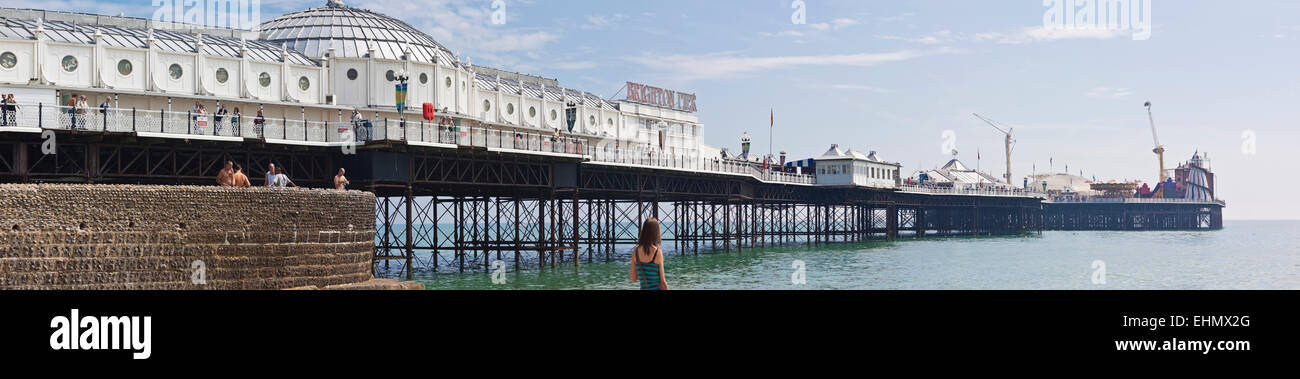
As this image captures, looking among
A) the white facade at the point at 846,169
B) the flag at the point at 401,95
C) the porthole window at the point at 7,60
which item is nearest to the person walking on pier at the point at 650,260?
the flag at the point at 401,95

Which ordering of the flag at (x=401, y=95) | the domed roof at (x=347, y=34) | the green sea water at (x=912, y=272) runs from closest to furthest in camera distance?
the flag at (x=401, y=95)
the green sea water at (x=912, y=272)
the domed roof at (x=347, y=34)

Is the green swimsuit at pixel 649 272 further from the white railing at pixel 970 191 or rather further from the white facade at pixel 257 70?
the white railing at pixel 970 191

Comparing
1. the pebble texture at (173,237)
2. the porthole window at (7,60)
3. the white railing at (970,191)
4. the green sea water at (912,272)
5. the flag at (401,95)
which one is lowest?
the green sea water at (912,272)

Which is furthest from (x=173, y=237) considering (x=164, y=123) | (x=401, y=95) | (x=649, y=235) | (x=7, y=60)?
(x=649, y=235)

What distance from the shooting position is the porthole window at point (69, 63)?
157 feet

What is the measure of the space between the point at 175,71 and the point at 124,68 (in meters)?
2.43

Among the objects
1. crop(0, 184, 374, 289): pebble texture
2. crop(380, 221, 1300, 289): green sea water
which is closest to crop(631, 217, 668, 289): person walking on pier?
crop(0, 184, 374, 289): pebble texture

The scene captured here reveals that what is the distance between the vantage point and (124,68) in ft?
163

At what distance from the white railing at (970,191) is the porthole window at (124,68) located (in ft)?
304

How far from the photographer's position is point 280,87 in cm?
5550

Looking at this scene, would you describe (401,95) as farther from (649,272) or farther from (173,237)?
(649,272)

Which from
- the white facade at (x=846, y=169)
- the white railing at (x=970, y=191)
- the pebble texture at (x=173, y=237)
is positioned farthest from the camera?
the white railing at (x=970, y=191)
